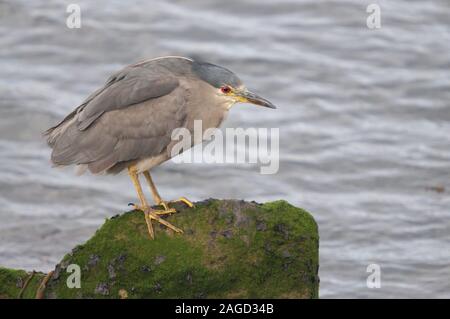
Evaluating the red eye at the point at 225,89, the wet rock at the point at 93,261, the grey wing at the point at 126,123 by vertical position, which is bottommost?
the wet rock at the point at 93,261

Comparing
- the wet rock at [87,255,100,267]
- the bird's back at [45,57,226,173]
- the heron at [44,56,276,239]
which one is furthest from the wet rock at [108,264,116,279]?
the bird's back at [45,57,226,173]

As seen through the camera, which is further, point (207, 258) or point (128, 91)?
point (128, 91)

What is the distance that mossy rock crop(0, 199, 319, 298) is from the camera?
319 inches

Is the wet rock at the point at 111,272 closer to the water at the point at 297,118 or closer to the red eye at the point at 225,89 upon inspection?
the red eye at the point at 225,89

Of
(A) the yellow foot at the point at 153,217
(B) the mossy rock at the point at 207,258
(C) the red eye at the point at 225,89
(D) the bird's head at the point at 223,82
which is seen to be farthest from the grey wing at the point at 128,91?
(B) the mossy rock at the point at 207,258

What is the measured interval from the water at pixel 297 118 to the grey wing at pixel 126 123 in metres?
3.94

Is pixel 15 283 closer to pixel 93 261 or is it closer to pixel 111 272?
pixel 93 261

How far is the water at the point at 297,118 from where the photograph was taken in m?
13.5

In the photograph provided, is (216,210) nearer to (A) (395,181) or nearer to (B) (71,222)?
(B) (71,222)

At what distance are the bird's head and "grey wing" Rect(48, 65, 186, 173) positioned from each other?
0.27 m

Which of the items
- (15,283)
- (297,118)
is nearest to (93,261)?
(15,283)

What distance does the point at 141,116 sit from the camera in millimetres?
9133

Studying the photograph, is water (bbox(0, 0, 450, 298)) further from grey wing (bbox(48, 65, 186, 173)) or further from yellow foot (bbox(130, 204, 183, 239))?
yellow foot (bbox(130, 204, 183, 239))

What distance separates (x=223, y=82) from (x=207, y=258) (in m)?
1.91
